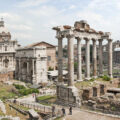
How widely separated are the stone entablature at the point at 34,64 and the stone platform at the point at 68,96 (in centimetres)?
2495

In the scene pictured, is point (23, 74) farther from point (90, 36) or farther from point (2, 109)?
point (2, 109)

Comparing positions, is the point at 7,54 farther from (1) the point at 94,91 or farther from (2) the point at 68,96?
(1) the point at 94,91

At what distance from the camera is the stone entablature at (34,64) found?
166ft

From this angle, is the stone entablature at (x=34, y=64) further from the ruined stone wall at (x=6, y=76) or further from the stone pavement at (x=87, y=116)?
the stone pavement at (x=87, y=116)

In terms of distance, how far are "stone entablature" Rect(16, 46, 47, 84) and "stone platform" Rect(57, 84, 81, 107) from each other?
24948 mm

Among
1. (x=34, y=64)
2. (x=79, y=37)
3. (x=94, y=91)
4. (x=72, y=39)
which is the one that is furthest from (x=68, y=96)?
(x=34, y=64)

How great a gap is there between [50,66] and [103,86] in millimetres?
44693

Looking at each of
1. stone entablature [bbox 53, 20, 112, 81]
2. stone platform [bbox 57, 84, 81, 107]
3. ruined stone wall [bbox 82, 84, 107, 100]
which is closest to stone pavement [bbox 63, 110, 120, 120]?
stone platform [bbox 57, 84, 81, 107]

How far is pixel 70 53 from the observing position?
25344mm

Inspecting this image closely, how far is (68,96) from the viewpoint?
25.2m

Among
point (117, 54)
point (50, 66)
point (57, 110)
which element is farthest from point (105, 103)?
point (117, 54)

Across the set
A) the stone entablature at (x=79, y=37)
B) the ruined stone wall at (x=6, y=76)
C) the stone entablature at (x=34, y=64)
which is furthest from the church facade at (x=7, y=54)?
the stone entablature at (x=79, y=37)

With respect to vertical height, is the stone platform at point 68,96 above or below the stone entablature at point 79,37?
below

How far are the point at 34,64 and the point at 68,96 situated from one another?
26.9m
